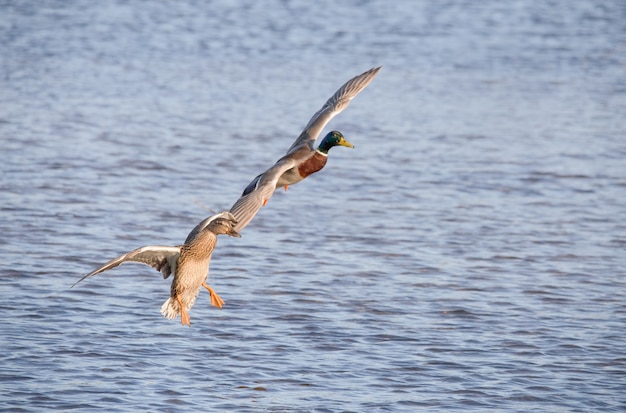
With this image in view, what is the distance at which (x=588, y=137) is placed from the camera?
1491 centimetres

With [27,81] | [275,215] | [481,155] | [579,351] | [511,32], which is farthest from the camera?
[511,32]

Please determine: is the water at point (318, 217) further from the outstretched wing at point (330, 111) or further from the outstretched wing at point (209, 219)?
the outstretched wing at point (330, 111)

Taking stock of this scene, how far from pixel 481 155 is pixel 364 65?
189 inches

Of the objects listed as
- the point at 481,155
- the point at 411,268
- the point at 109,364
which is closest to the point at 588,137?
the point at 481,155

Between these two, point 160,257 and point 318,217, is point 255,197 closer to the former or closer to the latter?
point 160,257

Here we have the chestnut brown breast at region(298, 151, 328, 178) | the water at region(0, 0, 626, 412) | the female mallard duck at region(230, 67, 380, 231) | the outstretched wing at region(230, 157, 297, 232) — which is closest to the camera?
the water at region(0, 0, 626, 412)

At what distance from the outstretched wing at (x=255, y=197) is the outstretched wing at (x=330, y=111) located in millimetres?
808

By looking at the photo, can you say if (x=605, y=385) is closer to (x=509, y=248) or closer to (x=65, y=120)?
(x=509, y=248)

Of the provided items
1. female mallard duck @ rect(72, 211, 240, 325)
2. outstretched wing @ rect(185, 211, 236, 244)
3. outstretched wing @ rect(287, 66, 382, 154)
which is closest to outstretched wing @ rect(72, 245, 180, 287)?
female mallard duck @ rect(72, 211, 240, 325)

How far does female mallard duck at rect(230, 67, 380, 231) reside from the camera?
25.8 ft

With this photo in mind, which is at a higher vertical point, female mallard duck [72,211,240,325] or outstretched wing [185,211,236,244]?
outstretched wing [185,211,236,244]

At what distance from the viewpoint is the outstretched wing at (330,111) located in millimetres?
9500

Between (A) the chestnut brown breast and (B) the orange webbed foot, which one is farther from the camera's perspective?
(A) the chestnut brown breast

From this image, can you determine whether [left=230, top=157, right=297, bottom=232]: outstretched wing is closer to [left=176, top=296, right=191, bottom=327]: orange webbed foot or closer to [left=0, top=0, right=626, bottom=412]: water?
[left=176, top=296, right=191, bottom=327]: orange webbed foot
